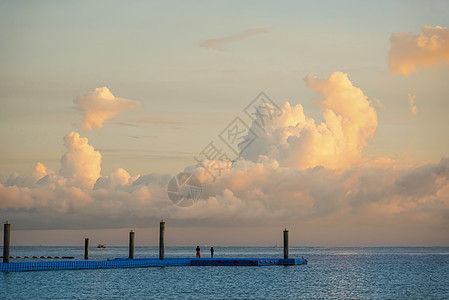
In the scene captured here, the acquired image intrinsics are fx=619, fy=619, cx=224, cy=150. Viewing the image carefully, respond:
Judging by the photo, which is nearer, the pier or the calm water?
the calm water

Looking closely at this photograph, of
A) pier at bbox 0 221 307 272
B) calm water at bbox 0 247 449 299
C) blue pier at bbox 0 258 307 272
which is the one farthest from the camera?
blue pier at bbox 0 258 307 272

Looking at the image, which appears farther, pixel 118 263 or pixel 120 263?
pixel 120 263

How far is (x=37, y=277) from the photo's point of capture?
6209 centimetres

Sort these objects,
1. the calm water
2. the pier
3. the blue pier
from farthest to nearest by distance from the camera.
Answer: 1. the blue pier
2. the pier
3. the calm water

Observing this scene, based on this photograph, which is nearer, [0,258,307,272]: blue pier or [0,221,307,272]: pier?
[0,221,307,272]: pier

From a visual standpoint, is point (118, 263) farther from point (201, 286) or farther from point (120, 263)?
point (201, 286)

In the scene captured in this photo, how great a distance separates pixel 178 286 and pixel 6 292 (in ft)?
51.7

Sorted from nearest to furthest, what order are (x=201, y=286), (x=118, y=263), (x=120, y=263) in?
(x=201, y=286) → (x=118, y=263) → (x=120, y=263)

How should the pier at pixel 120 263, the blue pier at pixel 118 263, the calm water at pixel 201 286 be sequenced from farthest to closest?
the blue pier at pixel 118 263 < the pier at pixel 120 263 < the calm water at pixel 201 286

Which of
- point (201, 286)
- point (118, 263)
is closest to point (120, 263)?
point (118, 263)

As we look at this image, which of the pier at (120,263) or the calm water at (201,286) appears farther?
the pier at (120,263)

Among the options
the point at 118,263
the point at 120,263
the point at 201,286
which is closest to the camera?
the point at 201,286

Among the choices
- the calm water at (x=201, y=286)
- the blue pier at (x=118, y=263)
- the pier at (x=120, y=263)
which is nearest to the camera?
the calm water at (x=201, y=286)

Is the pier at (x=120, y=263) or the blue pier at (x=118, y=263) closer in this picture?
the pier at (x=120, y=263)
